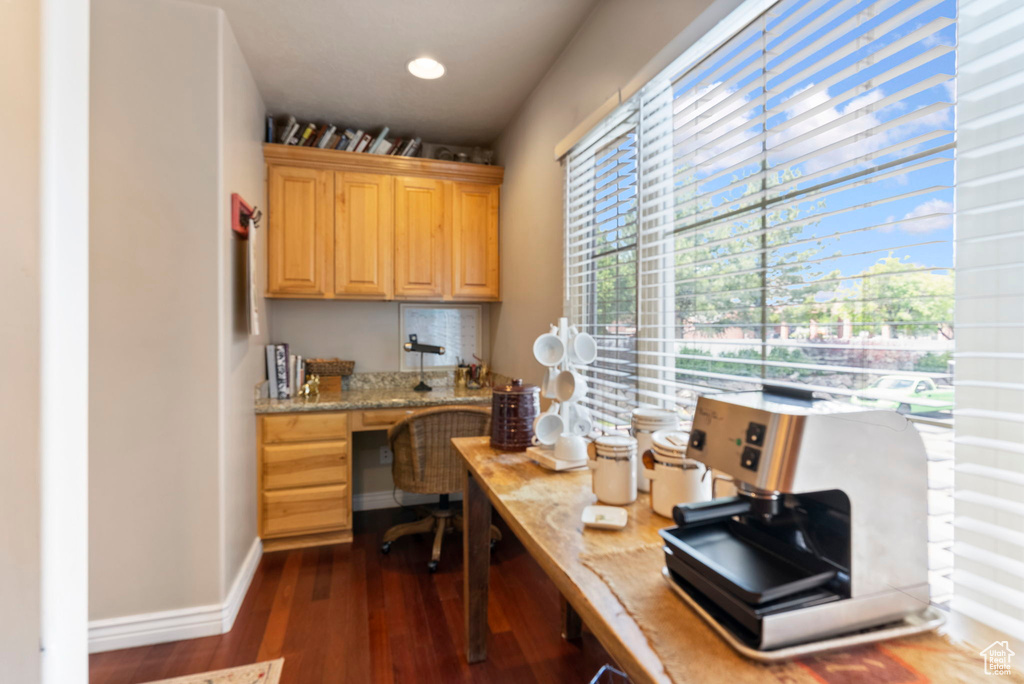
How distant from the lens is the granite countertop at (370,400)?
282 cm

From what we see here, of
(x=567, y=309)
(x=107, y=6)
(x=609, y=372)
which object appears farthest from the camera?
(x=567, y=309)

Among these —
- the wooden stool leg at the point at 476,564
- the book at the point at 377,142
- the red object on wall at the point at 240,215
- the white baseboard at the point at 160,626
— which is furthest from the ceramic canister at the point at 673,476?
the book at the point at 377,142

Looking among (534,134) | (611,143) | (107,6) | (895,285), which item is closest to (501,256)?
(534,134)

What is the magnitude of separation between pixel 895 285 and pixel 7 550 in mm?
1600

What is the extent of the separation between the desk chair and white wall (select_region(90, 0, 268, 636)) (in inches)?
33.9

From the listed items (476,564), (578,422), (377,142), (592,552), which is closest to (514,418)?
(578,422)

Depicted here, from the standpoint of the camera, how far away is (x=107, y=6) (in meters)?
1.94

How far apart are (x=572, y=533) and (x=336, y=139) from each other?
10.3 feet

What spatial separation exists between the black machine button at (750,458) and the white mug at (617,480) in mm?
526

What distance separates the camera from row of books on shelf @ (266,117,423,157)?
312 cm

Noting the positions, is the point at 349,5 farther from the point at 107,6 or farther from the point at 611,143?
the point at 611,143

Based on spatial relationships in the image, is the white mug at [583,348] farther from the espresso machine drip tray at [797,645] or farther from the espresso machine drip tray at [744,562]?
the espresso machine drip tray at [797,645]

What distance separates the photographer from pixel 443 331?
149 inches

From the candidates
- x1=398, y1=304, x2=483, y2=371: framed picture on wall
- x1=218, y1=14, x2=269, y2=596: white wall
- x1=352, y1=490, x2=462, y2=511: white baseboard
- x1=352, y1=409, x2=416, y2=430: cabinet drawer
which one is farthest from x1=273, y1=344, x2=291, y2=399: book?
x1=352, y1=490, x2=462, y2=511: white baseboard
